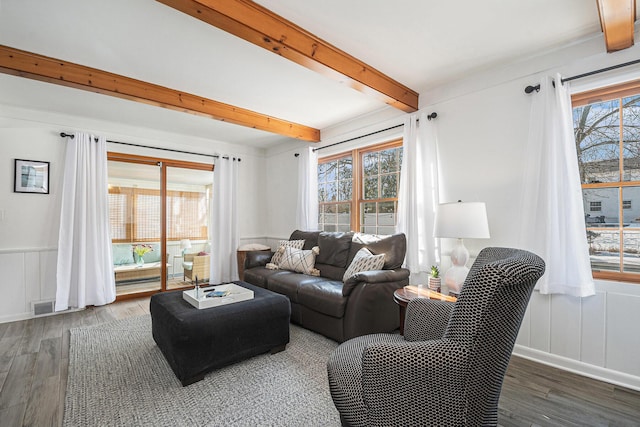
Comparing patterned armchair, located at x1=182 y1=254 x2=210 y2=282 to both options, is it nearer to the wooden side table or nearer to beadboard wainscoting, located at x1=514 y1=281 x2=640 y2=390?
the wooden side table

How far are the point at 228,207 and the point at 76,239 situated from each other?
2047 mm

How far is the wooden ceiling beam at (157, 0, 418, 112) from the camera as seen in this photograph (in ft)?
5.68

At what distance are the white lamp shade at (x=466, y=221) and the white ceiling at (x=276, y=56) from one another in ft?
4.22

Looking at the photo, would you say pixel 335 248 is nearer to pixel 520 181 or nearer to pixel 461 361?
Answer: pixel 520 181

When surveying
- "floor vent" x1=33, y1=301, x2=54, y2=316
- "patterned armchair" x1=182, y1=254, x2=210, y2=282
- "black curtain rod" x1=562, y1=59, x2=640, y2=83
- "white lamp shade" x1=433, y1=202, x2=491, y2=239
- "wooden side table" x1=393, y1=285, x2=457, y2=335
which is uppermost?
"black curtain rod" x1=562, y1=59, x2=640, y2=83

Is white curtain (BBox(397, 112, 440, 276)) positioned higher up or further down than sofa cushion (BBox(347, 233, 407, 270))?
higher up

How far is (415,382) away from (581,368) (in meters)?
2.07

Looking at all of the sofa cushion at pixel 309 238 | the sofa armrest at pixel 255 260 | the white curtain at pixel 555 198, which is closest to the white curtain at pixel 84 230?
the sofa armrest at pixel 255 260

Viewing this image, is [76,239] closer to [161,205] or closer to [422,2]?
[161,205]

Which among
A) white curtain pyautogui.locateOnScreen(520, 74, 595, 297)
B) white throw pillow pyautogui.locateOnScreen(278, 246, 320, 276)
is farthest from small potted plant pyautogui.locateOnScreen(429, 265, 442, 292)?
white throw pillow pyautogui.locateOnScreen(278, 246, 320, 276)

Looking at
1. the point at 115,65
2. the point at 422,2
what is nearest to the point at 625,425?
the point at 422,2

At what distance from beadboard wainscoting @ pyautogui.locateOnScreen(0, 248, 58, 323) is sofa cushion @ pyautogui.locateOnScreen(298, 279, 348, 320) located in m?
3.16

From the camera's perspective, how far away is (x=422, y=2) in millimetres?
1879

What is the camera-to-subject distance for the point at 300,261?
374 centimetres
